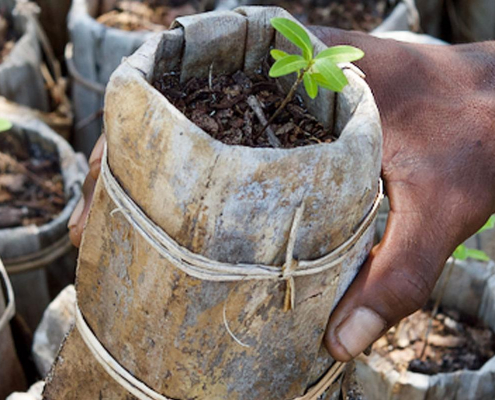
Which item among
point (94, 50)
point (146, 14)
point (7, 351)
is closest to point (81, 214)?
point (7, 351)

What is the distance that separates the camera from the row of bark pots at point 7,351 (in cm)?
155

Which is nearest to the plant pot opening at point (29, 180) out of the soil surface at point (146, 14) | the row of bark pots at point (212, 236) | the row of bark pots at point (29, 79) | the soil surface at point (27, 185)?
the soil surface at point (27, 185)

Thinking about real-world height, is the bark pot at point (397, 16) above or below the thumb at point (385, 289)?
below

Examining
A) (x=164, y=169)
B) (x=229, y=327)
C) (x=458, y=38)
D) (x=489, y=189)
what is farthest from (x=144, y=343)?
(x=458, y=38)

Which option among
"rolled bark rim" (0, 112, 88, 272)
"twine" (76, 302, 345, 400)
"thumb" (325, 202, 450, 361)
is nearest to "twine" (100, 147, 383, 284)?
"thumb" (325, 202, 450, 361)

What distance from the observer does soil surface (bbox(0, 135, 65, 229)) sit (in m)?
2.11

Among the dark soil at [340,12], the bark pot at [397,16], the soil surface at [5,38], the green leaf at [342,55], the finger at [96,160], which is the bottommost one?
the soil surface at [5,38]

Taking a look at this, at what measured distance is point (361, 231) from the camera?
883 mm

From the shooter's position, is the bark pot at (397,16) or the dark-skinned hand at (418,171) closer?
the dark-skinned hand at (418,171)

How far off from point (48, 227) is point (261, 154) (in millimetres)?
1364

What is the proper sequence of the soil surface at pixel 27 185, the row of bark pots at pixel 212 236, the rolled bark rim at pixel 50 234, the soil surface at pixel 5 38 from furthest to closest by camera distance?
the soil surface at pixel 5 38 < the soil surface at pixel 27 185 < the rolled bark rim at pixel 50 234 < the row of bark pots at pixel 212 236

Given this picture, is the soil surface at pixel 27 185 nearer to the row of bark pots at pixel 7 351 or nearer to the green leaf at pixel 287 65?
the row of bark pots at pixel 7 351

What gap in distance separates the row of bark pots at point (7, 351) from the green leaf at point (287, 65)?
0.94 metres

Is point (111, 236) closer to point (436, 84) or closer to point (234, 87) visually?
point (234, 87)
